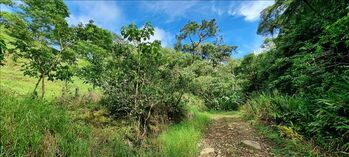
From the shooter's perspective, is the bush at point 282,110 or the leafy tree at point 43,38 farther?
the leafy tree at point 43,38

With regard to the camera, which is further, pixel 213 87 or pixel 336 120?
pixel 213 87

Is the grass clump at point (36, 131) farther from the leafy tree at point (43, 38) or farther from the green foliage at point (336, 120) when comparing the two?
the green foliage at point (336, 120)

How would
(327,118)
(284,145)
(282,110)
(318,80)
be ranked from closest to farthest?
1. (327,118)
2. (284,145)
3. (318,80)
4. (282,110)

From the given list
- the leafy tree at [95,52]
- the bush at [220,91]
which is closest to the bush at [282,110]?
the bush at [220,91]

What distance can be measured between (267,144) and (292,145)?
3.93 feet

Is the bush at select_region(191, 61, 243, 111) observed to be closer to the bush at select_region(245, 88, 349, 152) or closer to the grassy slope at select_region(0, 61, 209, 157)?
the bush at select_region(245, 88, 349, 152)

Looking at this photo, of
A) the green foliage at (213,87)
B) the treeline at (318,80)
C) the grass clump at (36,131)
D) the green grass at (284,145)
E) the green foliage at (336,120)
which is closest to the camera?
the grass clump at (36,131)

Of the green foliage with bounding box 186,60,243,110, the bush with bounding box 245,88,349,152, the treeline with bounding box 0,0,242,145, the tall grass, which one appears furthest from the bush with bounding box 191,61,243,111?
the tall grass

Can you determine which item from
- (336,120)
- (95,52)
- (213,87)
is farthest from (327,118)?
(213,87)

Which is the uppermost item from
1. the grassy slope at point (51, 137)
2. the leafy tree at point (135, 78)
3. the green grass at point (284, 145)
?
the leafy tree at point (135, 78)

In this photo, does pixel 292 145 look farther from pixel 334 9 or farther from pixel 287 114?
pixel 334 9

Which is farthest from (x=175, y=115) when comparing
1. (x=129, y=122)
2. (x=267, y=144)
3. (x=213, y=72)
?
(x=213, y=72)

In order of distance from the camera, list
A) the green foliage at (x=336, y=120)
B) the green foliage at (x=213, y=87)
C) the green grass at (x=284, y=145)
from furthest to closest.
Answer: 1. the green foliage at (x=213, y=87)
2. the green grass at (x=284, y=145)
3. the green foliage at (x=336, y=120)

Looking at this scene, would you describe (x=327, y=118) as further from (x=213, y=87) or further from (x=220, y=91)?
(x=220, y=91)
